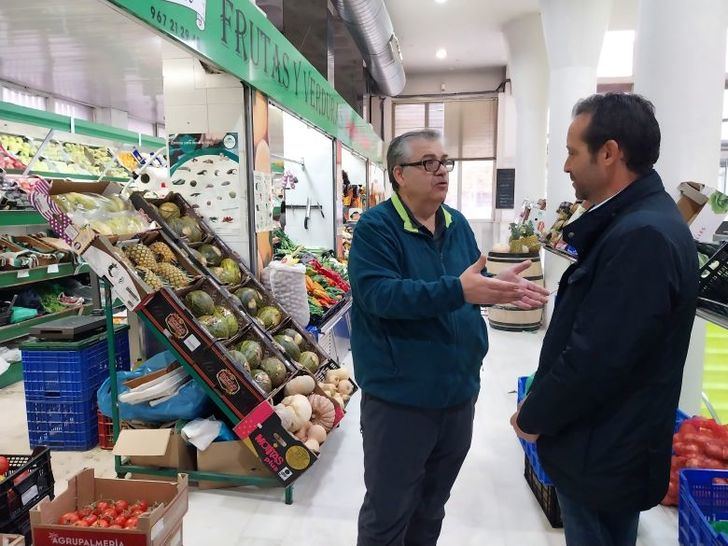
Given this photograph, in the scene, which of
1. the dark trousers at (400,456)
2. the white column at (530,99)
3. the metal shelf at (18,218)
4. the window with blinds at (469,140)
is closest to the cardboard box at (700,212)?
the dark trousers at (400,456)

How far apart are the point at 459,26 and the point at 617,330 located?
10393mm

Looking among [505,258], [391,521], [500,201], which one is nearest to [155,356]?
[391,521]

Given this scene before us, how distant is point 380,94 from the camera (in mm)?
14031

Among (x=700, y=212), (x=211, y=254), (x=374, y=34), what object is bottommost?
(x=211, y=254)

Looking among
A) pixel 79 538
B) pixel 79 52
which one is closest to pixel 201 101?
pixel 79 538

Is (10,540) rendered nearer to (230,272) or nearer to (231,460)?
(231,460)

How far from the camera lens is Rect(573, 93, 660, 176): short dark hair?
1360 mm

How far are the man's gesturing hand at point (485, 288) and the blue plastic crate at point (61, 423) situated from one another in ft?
10.4

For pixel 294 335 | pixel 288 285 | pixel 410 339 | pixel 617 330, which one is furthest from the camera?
pixel 288 285

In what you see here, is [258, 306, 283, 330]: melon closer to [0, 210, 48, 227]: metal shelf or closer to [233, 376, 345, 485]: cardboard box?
[233, 376, 345, 485]: cardboard box

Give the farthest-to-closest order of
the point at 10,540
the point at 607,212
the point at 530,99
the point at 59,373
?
the point at 530,99 → the point at 59,373 → the point at 10,540 → the point at 607,212

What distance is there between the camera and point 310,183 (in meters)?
7.27

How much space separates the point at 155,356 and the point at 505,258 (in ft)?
16.6

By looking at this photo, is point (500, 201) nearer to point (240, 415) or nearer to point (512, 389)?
point (512, 389)
